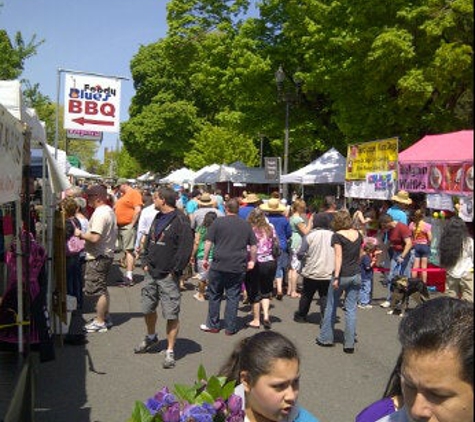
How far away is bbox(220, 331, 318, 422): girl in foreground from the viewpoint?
2568 mm

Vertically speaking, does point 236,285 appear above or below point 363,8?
below

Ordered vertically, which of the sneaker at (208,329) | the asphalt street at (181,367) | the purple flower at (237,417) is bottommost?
the asphalt street at (181,367)

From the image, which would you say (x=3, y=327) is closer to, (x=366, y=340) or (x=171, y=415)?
(x=171, y=415)

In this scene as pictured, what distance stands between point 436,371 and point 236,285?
6391 millimetres

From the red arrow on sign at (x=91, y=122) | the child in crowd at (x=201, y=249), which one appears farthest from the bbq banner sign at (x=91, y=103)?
the child in crowd at (x=201, y=249)

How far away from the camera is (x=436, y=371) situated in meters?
1.61

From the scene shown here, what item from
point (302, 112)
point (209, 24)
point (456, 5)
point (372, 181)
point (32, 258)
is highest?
point (209, 24)

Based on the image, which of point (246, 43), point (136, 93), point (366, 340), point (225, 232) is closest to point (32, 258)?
point (225, 232)

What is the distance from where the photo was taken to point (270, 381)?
261 centimetres

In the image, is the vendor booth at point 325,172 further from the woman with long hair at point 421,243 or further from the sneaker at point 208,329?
the sneaker at point 208,329

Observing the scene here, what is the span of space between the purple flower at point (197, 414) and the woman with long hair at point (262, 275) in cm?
607

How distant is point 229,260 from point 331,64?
13.1 meters

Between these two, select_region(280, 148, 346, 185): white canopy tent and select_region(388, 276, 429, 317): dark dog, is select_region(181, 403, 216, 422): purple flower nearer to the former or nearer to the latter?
select_region(388, 276, 429, 317): dark dog

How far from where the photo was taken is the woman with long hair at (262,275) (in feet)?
27.7
